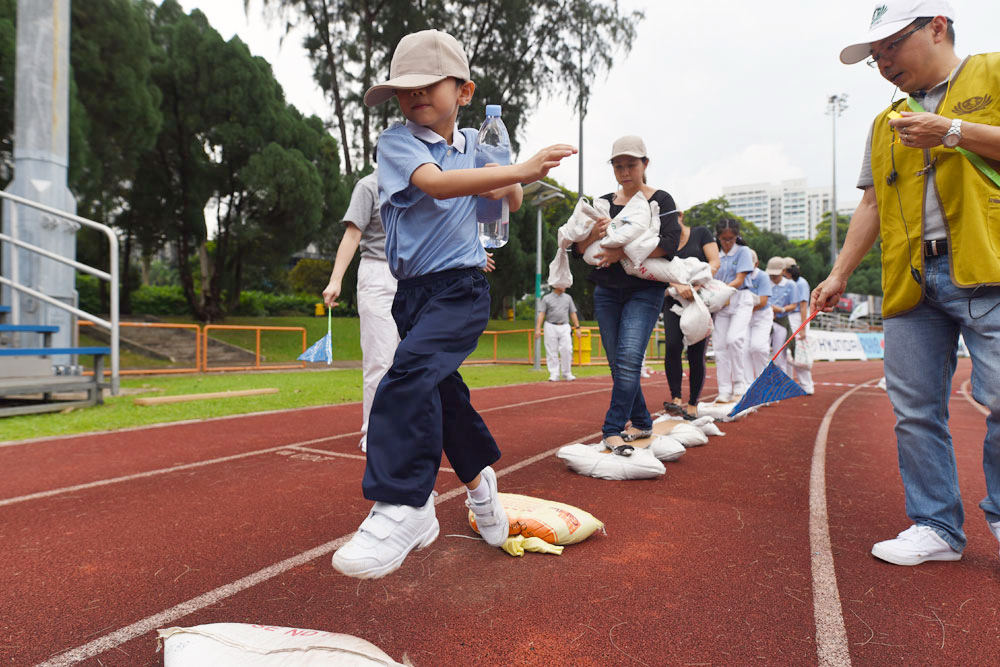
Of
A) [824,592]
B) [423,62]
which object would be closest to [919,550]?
[824,592]

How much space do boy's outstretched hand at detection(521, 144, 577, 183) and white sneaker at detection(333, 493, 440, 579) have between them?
1078 mm

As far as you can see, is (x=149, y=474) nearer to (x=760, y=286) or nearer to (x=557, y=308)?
(x=760, y=286)

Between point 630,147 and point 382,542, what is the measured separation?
3057mm

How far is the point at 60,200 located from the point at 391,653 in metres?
8.37

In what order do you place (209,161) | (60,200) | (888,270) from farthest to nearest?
(209,161)
(60,200)
(888,270)

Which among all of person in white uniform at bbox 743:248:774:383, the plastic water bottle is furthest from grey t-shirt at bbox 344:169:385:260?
person in white uniform at bbox 743:248:774:383

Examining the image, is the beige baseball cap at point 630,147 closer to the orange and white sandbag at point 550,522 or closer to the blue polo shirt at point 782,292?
the orange and white sandbag at point 550,522

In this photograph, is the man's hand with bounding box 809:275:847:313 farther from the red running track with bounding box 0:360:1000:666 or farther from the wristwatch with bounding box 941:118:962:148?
the red running track with bounding box 0:360:1000:666

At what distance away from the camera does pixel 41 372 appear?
6340 millimetres

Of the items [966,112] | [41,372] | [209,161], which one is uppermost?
[209,161]

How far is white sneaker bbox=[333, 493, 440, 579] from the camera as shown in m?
1.75

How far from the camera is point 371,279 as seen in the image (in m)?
4.19

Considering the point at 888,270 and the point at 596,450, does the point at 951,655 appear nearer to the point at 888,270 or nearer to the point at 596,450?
the point at 888,270

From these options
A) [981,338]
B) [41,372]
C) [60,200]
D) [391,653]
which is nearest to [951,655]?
[981,338]
